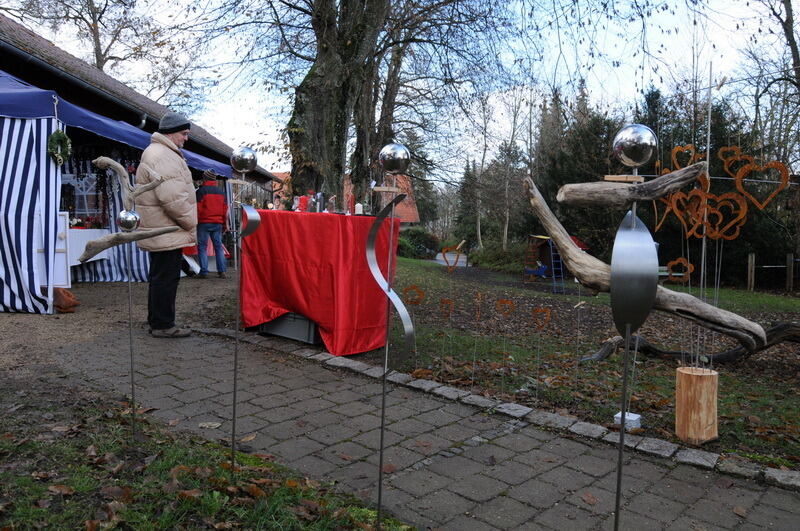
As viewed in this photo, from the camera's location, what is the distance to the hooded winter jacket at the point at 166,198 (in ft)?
19.0

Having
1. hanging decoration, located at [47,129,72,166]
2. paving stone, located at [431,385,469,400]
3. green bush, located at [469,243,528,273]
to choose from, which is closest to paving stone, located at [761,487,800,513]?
paving stone, located at [431,385,469,400]

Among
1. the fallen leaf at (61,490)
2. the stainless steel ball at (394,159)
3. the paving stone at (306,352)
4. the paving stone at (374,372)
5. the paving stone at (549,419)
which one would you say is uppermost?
the stainless steel ball at (394,159)

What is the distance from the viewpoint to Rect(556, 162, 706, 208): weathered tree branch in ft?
8.97

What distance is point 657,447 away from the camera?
11.9ft

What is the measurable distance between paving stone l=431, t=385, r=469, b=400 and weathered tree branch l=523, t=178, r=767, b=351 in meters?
1.24

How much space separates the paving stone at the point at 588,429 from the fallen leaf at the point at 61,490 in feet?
9.36

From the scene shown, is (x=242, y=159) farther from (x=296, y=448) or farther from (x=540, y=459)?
(x=540, y=459)

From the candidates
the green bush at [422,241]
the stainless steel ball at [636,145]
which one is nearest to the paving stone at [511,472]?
the stainless steel ball at [636,145]

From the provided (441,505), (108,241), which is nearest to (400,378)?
(441,505)

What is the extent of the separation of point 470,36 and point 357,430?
8.07m

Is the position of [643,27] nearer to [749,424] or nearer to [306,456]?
[749,424]

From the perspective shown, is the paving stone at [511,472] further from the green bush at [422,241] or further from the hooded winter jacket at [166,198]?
the green bush at [422,241]

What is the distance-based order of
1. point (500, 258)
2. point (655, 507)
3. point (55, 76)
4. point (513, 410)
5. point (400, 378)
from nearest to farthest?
point (655, 507) → point (513, 410) → point (400, 378) → point (55, 76) → point (500, 258)

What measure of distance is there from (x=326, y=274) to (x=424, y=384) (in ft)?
4.53
